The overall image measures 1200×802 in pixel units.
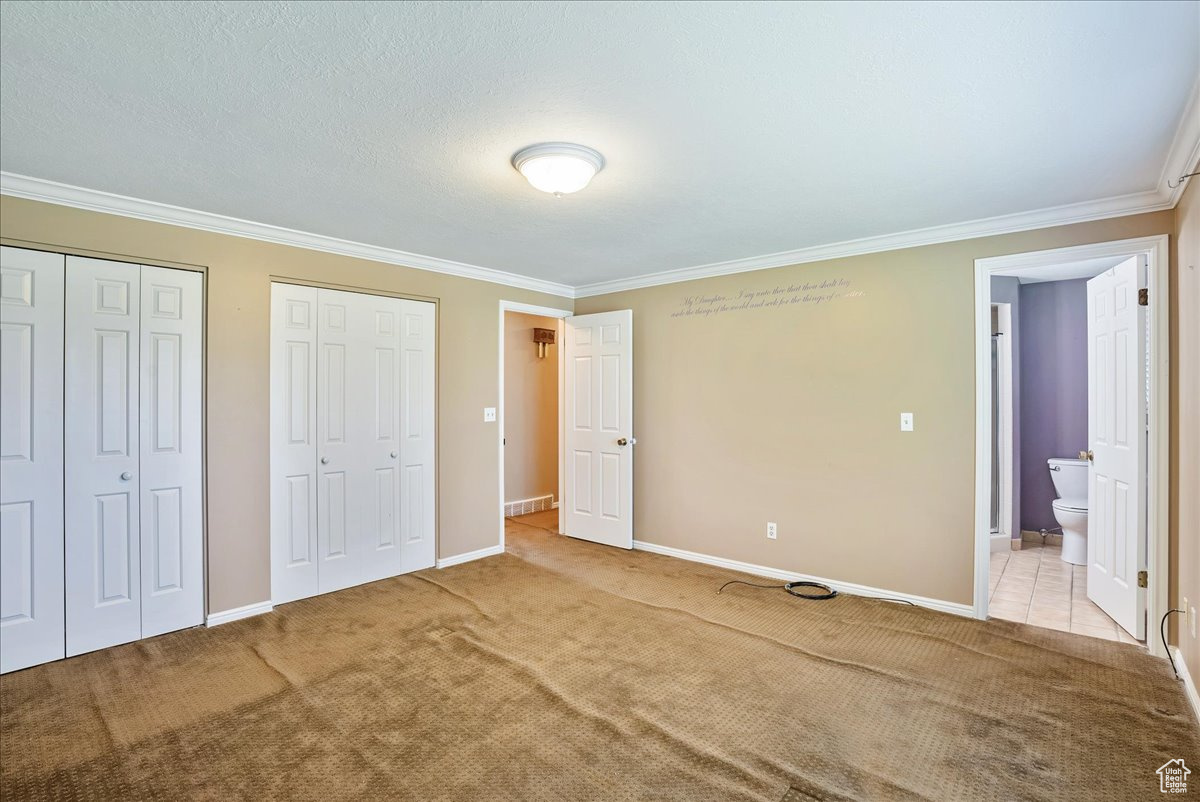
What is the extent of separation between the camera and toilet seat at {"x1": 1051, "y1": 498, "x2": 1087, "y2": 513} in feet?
14.4

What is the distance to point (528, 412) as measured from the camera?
6430mm

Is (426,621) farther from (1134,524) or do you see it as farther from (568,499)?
(1134,524)

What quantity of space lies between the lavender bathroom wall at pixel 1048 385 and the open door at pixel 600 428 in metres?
3.67

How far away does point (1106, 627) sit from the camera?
3.21 meters

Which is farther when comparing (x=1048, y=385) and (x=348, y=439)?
(x=1048, y=385)

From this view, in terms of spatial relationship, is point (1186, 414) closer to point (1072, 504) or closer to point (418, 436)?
point (1072, 504)

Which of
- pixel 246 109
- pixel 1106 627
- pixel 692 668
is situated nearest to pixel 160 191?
pixel 246 109

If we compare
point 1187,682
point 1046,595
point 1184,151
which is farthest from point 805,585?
point 1184,151

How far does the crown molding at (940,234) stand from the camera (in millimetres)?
2883

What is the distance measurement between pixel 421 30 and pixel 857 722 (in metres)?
2.93

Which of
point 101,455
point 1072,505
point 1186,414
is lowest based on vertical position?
point 1072,505

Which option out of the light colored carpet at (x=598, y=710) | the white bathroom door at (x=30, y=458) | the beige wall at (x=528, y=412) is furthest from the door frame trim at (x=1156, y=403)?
the white bathroom door at (x=30, y=458)
